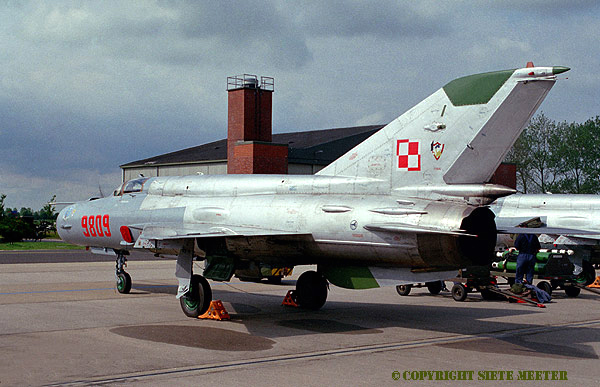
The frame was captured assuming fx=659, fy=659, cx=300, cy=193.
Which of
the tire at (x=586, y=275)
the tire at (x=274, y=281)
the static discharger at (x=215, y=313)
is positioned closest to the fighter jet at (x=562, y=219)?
the tire at (x=586, y=275)

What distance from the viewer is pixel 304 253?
11.6m

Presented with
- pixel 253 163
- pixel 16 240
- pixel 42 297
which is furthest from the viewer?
pixel 16 240

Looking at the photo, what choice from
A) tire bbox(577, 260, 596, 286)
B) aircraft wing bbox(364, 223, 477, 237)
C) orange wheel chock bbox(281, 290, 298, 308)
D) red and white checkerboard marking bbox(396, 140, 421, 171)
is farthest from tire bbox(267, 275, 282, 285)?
aircraft wing bbox(364, 223, 477, 237)

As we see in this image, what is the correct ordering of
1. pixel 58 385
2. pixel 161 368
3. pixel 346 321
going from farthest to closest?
pixel 346 321 → pixel 161 368 → pixel 58 385

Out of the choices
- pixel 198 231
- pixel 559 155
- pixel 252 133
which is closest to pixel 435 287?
pixel 198 231

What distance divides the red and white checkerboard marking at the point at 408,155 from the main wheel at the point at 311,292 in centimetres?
441

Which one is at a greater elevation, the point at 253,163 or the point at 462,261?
the point at 253,163

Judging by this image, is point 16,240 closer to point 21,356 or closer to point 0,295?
point 0,295

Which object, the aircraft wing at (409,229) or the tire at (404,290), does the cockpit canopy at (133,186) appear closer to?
the aircraft wing at (409,229)

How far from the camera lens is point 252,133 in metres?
38.5

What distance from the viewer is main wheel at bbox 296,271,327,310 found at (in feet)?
47.0

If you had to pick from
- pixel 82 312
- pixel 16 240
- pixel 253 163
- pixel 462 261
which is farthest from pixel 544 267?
pixel 16 240

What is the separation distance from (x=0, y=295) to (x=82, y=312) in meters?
3.84

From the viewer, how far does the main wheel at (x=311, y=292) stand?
14.3 metres
